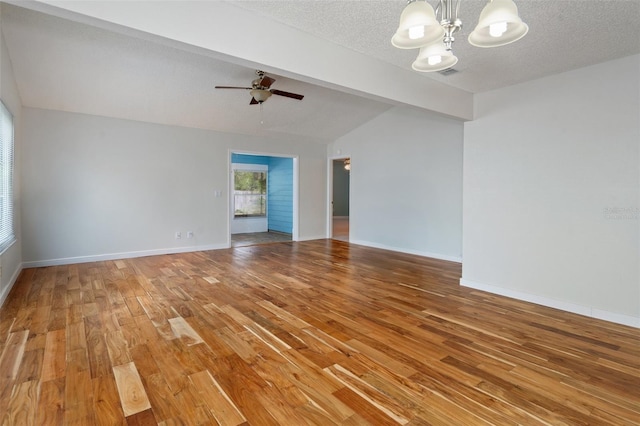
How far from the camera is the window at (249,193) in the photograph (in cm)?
953

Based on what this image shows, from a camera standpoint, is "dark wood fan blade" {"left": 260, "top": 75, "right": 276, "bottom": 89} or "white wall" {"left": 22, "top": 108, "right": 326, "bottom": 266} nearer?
"dark wood fan blade" {"left": 260, "top": 75, "right": 276, "bottom": 89}

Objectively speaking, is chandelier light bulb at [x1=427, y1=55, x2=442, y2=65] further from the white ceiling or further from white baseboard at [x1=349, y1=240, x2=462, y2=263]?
white baseboard at [x1=349, y1=240, x2=462, y2=263]

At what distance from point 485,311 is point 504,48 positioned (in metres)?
2.56

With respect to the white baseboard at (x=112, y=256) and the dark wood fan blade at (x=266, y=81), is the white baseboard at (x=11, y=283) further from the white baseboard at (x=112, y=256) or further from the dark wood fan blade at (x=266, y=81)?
the dark wood fan blade at (x=266, y=81)

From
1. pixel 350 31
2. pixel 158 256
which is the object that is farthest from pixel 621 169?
pixel 158 256

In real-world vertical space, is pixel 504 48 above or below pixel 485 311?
above

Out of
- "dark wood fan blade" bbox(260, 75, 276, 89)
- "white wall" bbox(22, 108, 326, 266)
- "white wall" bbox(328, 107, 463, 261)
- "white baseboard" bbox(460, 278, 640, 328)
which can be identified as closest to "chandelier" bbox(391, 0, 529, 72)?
"dark wood fan blade" bbox(260, 75, 276, 89)

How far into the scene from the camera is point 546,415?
5.74ft

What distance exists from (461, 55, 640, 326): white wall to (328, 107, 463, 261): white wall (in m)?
1.56

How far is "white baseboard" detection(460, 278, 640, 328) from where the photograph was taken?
302 centimetres

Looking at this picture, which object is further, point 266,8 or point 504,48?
point 504,48

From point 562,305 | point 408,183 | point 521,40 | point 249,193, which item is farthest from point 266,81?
point 249,193

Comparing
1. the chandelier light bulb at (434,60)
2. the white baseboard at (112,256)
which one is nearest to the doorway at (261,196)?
the white baseboard at (112,256)

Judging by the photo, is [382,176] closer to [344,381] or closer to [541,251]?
[541,251]
